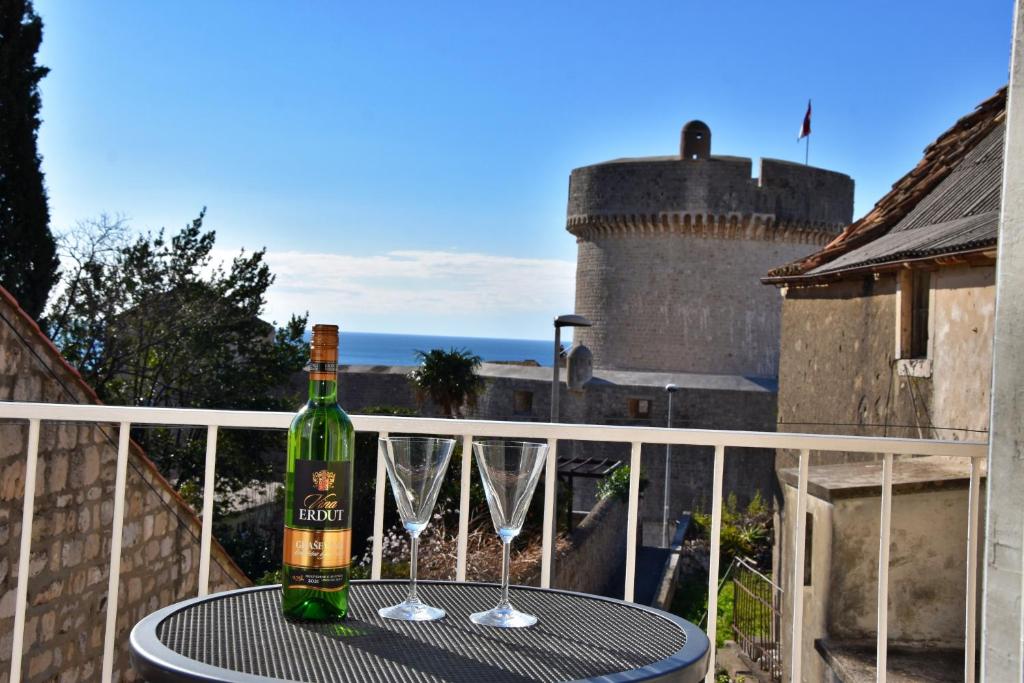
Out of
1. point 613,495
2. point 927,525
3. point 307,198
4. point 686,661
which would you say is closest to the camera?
point 686,661

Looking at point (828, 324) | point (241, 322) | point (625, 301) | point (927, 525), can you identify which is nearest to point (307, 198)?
point (625, 301)

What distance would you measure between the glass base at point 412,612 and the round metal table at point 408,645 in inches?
0.7

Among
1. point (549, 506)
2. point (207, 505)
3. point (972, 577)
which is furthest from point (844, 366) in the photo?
point (207, 505)

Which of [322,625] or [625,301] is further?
[625,301]

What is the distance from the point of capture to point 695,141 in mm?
25359

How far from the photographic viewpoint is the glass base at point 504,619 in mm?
1581

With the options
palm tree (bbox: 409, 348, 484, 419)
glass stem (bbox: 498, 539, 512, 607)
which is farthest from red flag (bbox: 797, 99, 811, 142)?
glass stem (bbox: 498, 539, 512, 607)

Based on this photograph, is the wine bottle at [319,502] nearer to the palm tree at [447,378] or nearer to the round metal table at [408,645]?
the round metal table at [408,645]

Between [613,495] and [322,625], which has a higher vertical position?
[322,625]

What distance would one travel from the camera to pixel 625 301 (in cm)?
2675

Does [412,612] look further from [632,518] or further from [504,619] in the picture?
[632,518]

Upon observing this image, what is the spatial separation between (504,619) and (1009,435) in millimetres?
964

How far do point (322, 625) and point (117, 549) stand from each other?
2.99 ft

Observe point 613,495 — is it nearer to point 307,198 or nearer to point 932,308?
point 932,308
